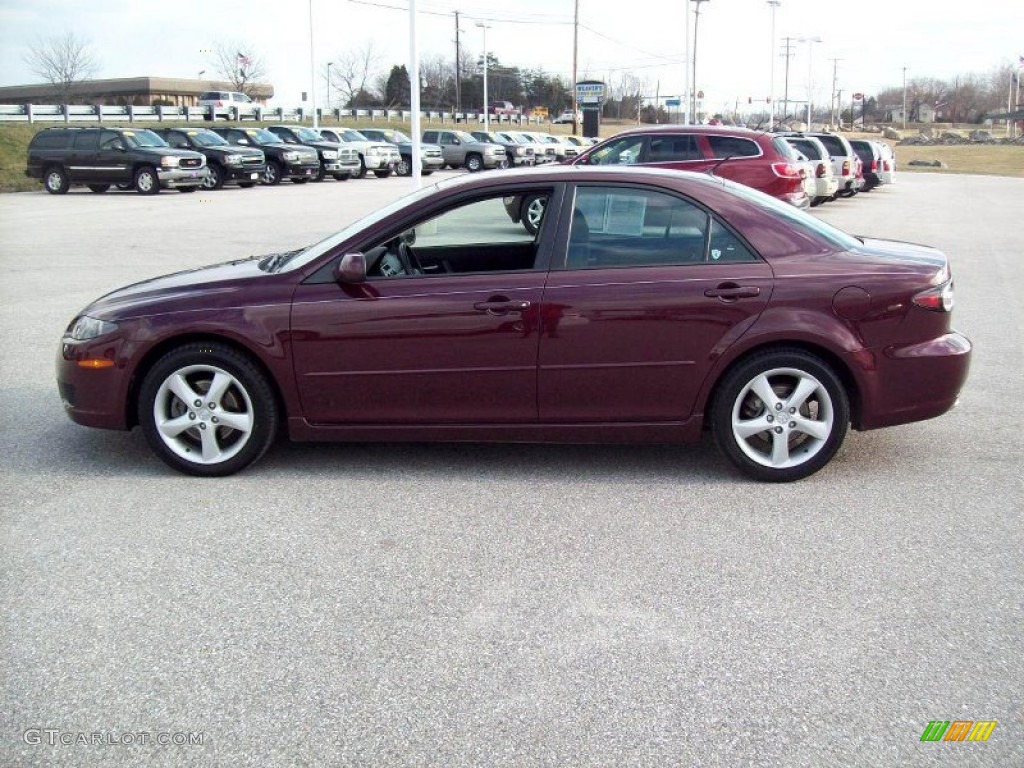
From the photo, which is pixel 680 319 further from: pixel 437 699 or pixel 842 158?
pixel 842 158

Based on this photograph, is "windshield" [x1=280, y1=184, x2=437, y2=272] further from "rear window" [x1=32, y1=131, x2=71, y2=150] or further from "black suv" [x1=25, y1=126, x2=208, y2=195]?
"rear window" [x1=32, y1=131, x2=71, y2=150]

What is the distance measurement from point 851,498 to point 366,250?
108 inches

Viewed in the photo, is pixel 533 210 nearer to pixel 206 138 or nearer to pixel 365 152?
pixel 206 138

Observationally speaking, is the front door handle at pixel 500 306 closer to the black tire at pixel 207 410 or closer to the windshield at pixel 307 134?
the black tire at pixel 207 410

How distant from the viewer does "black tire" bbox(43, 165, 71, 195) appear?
96.8 feet

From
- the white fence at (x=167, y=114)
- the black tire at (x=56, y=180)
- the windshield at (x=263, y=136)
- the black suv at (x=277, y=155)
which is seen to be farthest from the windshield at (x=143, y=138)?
the white fence at (x=167, y=114)

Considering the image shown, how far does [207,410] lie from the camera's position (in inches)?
212

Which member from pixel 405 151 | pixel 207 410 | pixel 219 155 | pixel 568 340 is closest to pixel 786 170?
pixel 568 340

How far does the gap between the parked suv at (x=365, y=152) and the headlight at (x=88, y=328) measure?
33.0 meters

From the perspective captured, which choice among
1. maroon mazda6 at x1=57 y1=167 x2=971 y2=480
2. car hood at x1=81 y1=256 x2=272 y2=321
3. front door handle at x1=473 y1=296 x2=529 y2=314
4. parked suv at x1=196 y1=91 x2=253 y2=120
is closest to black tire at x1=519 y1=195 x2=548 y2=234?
maroon mazda6 at x1=57 y1=167 x2=971 y2=480

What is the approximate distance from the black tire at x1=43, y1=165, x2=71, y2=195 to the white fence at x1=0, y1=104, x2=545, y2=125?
19.4m

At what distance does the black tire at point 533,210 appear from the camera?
18.0ft

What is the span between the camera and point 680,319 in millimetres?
5191

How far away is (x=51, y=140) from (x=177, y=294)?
27.2 m
